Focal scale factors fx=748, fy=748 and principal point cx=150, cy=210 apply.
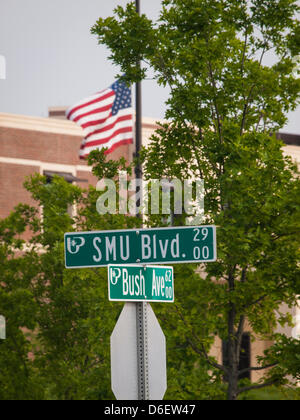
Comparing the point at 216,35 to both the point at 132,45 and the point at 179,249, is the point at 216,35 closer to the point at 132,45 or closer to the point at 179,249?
the point at 132,45

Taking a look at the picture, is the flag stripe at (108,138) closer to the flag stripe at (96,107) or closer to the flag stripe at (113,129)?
the flag stripe at (113,129)

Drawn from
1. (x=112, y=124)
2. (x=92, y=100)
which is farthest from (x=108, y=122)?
(x=92, y=100)

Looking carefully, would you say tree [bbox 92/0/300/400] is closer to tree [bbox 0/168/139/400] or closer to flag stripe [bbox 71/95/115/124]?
tree [bbox 0/168/139/400]

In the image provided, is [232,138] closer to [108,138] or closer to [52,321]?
[52,321]

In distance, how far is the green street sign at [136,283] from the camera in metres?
6.11

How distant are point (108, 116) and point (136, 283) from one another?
15285 millimetres

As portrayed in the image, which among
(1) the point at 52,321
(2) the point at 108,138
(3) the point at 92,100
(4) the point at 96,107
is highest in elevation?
(3) the point at 92,100

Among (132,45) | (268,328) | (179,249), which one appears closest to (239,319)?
(268,328)

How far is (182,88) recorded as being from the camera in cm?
1126

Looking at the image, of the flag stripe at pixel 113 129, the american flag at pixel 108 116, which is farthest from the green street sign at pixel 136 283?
the flag stripe at pixel 113 129

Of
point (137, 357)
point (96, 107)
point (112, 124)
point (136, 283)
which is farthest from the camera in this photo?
point (112, 124)

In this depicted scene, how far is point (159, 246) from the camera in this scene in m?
6.29

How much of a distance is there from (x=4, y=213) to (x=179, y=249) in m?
27.8

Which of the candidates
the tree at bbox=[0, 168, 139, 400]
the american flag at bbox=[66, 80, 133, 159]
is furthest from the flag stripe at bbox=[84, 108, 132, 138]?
the tree at bbox=[0, 168, 139, 400]
